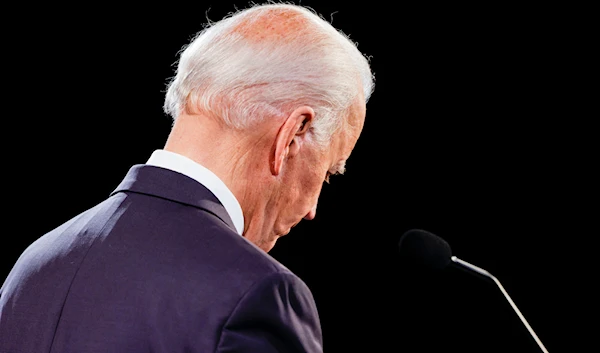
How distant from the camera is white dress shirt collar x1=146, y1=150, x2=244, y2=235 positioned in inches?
39.9

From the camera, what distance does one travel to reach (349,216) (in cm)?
295

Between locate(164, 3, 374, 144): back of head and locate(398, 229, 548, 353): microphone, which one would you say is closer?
locate(164, 3, 374, 144): back of head

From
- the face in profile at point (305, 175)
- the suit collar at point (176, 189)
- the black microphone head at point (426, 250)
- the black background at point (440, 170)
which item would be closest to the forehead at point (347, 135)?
the face in profile at point (305, 175)

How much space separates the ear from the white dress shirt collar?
93 mm

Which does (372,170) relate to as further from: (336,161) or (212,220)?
(212,220)

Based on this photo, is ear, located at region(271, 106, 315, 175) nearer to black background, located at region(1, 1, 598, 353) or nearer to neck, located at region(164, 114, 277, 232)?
neck, located at region(164, 114, 277, 232)

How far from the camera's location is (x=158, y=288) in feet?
Result: 2.87

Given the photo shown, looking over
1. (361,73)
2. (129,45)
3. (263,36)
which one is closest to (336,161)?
(361,73)

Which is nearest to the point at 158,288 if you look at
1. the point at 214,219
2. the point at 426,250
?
the point at 214,219

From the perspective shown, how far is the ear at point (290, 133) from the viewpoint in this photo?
1.06 metres

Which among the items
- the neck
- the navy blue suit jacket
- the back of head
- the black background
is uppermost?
the back of head

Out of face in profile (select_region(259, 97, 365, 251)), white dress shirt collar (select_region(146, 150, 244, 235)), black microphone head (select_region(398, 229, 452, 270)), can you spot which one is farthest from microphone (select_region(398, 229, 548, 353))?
white dress shirt collar (select_region(146, 150, 244, 235))

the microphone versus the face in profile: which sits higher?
the face in profile

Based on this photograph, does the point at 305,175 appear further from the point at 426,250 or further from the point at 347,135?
the point at 426,250
